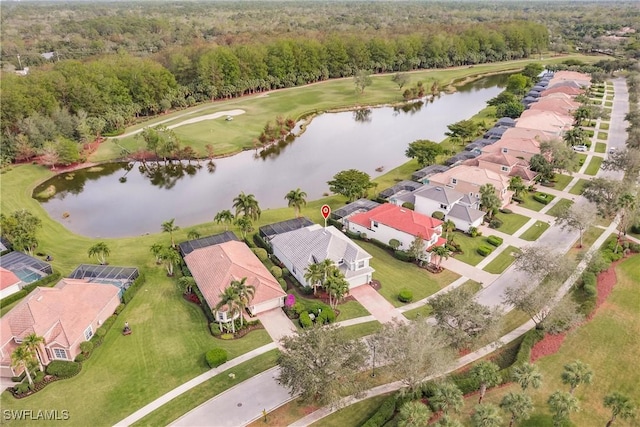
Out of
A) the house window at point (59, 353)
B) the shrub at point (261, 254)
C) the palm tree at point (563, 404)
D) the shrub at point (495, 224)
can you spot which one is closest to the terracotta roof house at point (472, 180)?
the shrub at point (495, 224)

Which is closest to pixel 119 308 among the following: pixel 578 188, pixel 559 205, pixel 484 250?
pixel 484 250

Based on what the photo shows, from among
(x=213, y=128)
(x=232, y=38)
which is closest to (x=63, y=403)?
Result: (x=213, y=128)

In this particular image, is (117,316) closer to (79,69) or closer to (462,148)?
(462,148)

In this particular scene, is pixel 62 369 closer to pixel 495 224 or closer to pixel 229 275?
pixel 229 275

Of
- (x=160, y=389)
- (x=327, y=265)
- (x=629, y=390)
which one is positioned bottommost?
(x=629, y=390)

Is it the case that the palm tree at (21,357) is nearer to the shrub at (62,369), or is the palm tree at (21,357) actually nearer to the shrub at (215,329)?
the shrub at (62,369)

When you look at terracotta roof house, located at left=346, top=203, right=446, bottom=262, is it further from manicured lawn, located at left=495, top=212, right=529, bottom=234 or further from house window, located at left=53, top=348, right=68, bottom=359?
house window, located at left=53, top=348, right=68, bottom=359
